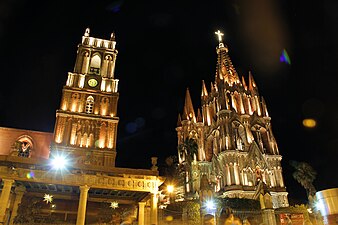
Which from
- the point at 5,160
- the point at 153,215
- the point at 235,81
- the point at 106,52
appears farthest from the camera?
the point at 235,81

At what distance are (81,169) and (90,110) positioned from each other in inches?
925

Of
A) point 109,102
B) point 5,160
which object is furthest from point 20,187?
point 109,102

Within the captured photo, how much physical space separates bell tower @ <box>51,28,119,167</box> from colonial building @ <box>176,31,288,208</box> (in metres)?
→ 13.0

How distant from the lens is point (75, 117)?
134 ft

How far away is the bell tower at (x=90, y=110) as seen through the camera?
3897 cm

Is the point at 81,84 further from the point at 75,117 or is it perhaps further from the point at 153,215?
the point at 153,215

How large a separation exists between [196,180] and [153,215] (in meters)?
37.5

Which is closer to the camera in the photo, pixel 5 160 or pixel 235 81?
pixel 5 160

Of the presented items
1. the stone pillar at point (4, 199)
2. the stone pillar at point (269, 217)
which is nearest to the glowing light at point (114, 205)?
the stone pillar at point (4, 199)

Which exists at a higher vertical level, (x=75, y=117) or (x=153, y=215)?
(x=75, y=117)

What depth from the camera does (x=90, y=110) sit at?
4278 cm

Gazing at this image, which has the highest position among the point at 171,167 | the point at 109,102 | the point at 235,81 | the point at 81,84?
the point at 235,81

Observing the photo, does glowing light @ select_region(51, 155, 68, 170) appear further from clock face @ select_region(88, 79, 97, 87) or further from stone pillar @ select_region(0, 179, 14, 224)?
clock face @ select_region(88, 79, 97, 87)

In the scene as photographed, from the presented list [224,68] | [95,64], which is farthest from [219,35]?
[95,64]
